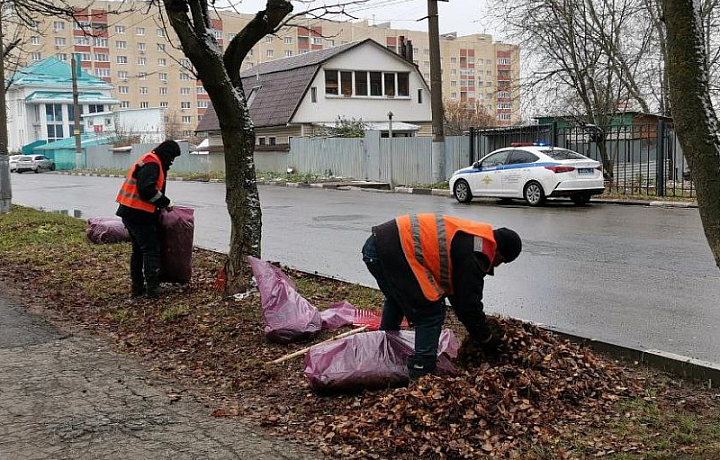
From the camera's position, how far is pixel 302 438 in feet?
13.7

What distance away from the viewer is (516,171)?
61.0 ft

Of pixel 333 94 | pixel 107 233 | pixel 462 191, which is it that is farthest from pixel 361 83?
pixel 107 233

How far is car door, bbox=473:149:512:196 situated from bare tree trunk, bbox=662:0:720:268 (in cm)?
1548

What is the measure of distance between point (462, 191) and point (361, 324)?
1441cm

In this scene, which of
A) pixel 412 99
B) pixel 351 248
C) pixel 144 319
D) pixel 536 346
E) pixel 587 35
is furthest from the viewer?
pixel 412 99

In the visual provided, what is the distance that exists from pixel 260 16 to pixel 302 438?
4.41m

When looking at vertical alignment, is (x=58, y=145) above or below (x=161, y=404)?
above

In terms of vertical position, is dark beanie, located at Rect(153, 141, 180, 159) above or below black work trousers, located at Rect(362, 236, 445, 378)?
above

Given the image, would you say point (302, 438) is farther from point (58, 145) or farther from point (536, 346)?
point (58, 145)

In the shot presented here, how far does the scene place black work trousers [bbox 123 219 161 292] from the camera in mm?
7508

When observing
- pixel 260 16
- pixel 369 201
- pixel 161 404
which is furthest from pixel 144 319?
pixel 369 201

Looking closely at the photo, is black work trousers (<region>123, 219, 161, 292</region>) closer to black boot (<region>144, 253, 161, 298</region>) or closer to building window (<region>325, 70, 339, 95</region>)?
black boot (<region>144, 253, 161, 298</region>)

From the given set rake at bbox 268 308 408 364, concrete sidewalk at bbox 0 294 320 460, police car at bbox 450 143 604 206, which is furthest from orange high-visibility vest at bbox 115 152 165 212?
police car at bbox 450 143 604 206

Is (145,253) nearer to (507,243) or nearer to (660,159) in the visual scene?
(507,243)
